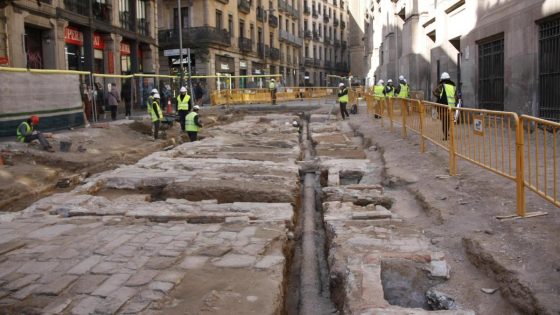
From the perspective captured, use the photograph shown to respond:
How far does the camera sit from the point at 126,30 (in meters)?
30.6

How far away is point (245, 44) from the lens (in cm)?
4769

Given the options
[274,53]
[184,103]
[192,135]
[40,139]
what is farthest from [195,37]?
[40,139]

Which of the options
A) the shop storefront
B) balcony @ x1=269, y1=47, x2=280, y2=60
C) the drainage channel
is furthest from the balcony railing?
balcony @ x1=269, y1=47, x2=280, y2=60

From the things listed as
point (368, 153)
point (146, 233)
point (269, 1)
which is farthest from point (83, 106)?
point (269, 1)

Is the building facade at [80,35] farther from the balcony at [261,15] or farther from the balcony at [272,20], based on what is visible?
the balcony at [272,20]

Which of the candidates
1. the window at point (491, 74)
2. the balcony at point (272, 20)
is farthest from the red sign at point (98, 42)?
the balcony at point (272, 20)

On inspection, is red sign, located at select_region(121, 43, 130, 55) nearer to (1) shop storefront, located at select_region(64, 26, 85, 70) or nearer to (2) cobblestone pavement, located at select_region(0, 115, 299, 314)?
(1) shop storefront, located at select_region(64, 26, 85, 70)

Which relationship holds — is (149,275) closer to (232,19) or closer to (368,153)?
(368,153)

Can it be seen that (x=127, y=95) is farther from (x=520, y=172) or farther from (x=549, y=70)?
(x=520, y=172)

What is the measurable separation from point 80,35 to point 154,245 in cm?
2383

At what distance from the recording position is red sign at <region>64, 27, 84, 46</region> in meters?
24.8

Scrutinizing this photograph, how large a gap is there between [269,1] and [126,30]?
28679mm

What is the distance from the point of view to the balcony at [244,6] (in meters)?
47.3

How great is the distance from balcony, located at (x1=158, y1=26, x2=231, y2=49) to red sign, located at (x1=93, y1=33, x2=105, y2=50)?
1297 cm
